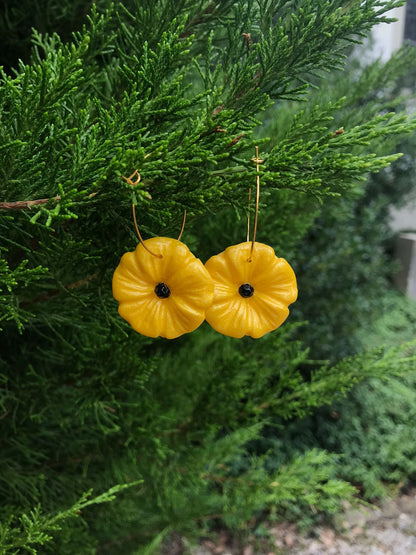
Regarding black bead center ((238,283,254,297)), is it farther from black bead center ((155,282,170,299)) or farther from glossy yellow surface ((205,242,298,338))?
black bead center ((155,282,170,299))

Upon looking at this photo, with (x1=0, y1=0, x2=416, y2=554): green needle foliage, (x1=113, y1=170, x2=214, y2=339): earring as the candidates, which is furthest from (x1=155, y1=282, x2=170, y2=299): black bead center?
(x1=0, y1=0, x2=416, y2=554): green needle foliage

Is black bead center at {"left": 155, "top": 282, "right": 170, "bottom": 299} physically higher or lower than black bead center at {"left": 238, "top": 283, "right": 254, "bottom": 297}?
lower

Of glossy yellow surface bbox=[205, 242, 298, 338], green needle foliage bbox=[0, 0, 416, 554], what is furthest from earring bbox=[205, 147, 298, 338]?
green needle foliage bbox=[0, 0, 416, 554]

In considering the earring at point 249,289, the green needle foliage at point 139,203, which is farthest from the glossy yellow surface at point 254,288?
the green needle foliage at point 139,203

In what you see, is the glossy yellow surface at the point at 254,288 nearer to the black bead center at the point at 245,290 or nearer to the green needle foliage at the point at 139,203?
the black bead center at the point at 245,290

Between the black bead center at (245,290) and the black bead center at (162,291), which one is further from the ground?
the black bead center at (245,290)

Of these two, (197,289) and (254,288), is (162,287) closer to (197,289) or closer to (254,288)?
(197,289)
